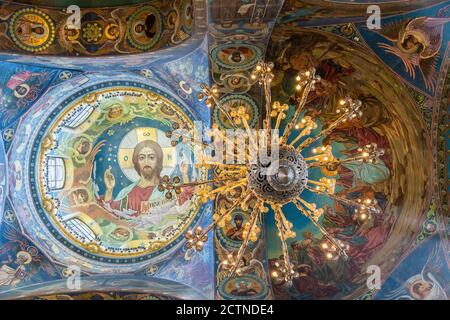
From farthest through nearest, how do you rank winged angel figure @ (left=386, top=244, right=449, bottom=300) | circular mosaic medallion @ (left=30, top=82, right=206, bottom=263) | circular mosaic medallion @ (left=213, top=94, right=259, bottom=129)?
circular mosaic medallion @ (left=30, top=82, right=206, bottom=263) < circular mosaic medallion @ (left=213, top=94, right=259, bottom=129) < winged angel figure @ (left=386, top=244, right=449, bottom=300)

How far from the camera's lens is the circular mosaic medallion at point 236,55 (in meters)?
8.71

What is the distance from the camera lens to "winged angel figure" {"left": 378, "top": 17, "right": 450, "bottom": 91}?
787 cm

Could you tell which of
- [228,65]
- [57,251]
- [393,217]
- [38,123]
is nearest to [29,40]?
[38,123]

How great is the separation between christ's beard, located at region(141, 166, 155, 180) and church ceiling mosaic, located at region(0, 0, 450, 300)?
0.11 feet

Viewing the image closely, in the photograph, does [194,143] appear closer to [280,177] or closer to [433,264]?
[280,177]

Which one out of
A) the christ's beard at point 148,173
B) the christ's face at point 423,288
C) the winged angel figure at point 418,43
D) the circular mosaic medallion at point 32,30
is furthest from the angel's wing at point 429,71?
the circular mosaic medallion at point 32,30

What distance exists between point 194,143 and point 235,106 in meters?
1.65

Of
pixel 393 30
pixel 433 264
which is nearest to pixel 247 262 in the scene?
pixel 433 264

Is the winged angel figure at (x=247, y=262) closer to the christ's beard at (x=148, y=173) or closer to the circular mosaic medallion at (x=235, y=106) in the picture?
the christ's beard at (x=148, y=173)

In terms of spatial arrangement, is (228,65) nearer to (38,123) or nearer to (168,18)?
(168,18)

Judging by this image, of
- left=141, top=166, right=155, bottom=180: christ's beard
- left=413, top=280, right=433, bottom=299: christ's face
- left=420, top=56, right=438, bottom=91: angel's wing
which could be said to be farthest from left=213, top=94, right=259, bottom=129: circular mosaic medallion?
left=413, top=280, right=433, bottom=299: christ's face

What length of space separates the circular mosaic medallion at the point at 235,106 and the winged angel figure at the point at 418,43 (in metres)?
2.80

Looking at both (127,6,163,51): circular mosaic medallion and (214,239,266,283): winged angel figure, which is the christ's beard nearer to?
(214,239,266,283): winged angel figure

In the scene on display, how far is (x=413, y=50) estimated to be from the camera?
26.9 ft
